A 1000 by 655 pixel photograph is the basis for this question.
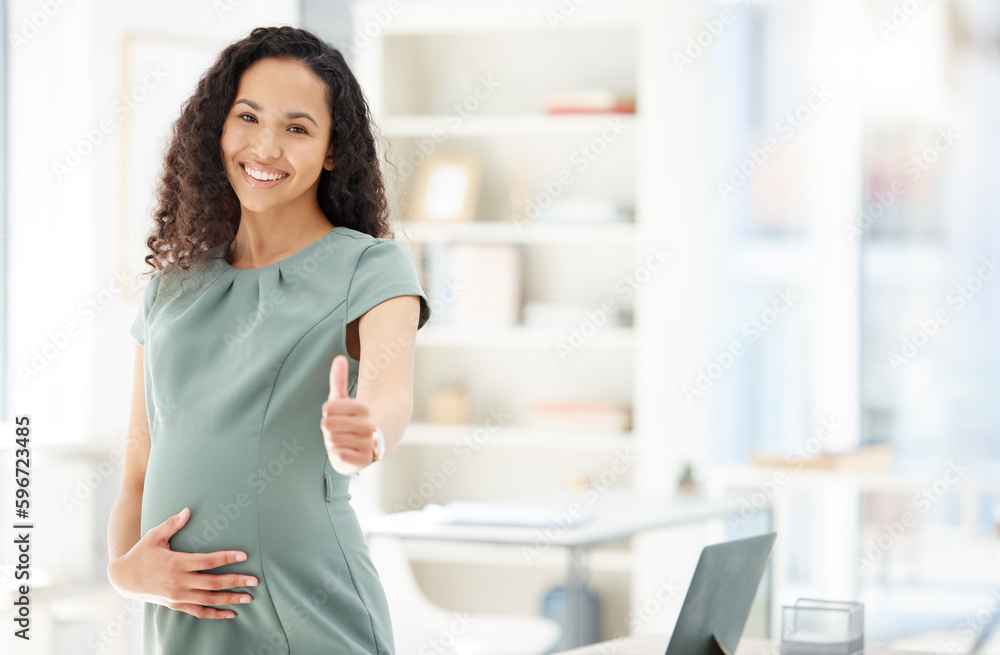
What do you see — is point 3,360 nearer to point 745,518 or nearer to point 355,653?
point 745,518

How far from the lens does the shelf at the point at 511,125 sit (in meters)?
4.07

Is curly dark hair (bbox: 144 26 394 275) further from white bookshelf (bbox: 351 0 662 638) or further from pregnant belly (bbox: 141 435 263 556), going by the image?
white bookshelf (bbox: 351 0 662 638)

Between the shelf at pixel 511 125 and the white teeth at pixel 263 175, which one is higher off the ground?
the shelf at pixel 511 125

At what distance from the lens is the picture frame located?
4.22 m

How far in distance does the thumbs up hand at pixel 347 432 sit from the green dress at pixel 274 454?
→ 0.43ft

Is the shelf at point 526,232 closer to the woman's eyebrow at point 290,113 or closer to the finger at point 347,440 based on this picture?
the woman's eyebrow at point 290,113

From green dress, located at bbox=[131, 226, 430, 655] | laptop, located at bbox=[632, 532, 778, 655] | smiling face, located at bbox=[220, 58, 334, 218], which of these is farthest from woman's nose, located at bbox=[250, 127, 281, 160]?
laptop, located at bbox=[632, 532, 778, 655]

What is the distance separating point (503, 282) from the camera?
4211 mm

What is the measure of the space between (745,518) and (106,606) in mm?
2023

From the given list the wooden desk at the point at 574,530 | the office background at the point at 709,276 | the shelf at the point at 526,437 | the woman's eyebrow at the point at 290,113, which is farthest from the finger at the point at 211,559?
the shelf at the point at 526,437

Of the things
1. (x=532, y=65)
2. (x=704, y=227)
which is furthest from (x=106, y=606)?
(x=532, y=65)

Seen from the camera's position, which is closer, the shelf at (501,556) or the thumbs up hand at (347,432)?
the thumbs up hand at (347,432)

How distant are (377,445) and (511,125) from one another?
317 cm

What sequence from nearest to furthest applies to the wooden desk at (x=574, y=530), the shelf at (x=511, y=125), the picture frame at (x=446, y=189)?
the wooden desk at (x=574, y=530)
the shelf at (x=511, y=125)
the picture frame at (x=446, y=189)
